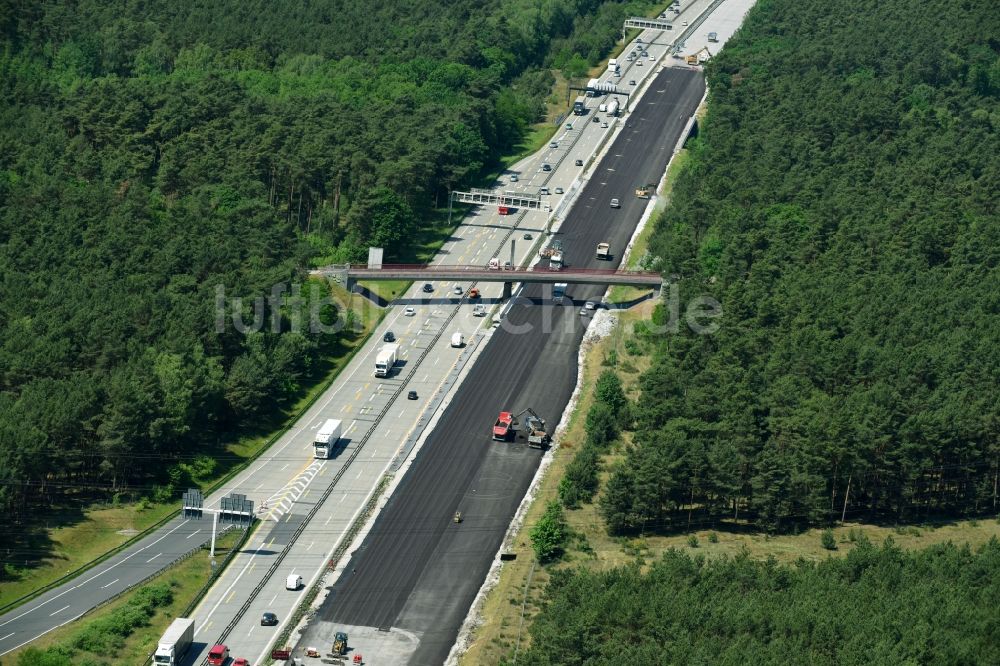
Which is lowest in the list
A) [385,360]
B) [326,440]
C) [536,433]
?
[326,440]

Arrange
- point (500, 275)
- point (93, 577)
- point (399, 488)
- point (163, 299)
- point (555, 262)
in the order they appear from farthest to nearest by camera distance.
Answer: point (555, 262) < point (500, 275) < point (163, 299) < point (399, 488) < point (93, 577)

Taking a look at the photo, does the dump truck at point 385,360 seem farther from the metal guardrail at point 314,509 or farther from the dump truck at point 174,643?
the dump truck at point 174,643

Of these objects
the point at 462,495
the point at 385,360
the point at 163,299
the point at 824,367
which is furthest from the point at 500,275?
the point at 824,367

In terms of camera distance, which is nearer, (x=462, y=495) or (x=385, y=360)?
(x=462, y=495)

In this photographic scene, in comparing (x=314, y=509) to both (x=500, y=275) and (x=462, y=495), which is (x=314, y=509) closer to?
(x=462, y=495)

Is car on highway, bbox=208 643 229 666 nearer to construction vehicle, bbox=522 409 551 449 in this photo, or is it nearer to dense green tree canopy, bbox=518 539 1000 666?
dense green tree canopy, bbox=518 539 1000 666

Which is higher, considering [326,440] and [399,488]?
[326,440]

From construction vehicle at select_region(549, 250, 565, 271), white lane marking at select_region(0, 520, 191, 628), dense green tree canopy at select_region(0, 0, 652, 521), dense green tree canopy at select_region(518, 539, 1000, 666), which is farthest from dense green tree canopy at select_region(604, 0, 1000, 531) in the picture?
white lane marking at select_region(0, 520, 191, 628)

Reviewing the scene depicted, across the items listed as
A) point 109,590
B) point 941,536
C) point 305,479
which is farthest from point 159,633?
point 941,536
